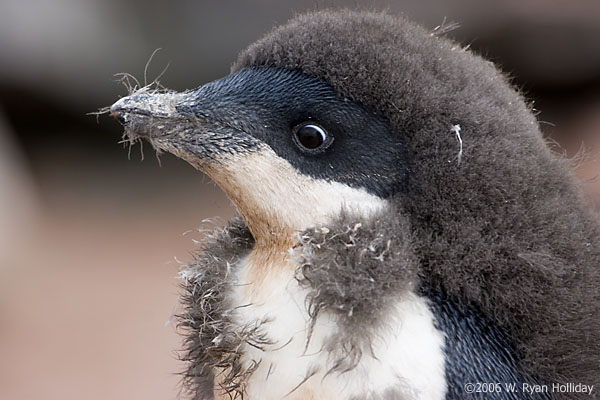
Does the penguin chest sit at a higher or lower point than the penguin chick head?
lower

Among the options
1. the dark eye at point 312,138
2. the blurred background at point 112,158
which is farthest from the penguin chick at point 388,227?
the blurred background at point 112,158

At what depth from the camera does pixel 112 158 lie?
14.5 feet

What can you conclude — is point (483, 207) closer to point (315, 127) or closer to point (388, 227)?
point (388, 227)

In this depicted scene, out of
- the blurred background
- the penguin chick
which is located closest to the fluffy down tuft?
the penguin chick

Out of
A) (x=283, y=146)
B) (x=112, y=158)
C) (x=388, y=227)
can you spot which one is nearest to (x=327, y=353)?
(x=388, y=227)

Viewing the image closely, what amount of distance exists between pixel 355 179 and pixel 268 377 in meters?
0.27

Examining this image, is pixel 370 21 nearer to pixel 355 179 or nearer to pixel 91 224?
pixel 355 179

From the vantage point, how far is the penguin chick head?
3.03ft

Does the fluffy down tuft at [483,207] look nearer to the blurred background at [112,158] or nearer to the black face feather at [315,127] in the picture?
the black face feather at [315,127]

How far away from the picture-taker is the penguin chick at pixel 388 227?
87 cm

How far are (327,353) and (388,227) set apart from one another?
0.56 feet
